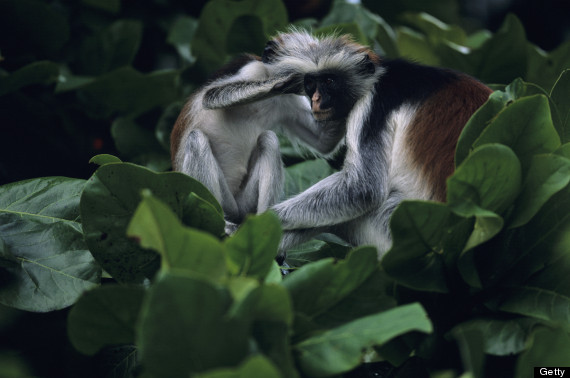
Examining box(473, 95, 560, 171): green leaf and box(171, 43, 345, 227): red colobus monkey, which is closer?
box(473, 95, 560, 171): green leaf

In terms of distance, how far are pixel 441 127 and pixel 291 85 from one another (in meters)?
1.03

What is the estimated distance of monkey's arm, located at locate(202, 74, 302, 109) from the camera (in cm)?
398

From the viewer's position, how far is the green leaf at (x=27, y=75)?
436 centimetres

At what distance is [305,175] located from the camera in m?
4.48

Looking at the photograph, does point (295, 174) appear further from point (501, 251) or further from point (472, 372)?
point (472, 372)

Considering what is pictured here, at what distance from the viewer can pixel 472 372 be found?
68.2 inches

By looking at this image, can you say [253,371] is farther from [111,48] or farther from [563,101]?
[111,48]

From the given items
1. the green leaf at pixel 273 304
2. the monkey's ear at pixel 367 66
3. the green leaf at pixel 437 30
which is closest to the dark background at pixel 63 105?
the green leaf at pixel 437 30

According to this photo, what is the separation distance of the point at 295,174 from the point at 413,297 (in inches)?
84.4

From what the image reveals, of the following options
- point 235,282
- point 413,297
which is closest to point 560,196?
point 413,297

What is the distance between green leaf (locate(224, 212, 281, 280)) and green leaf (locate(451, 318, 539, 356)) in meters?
0.79

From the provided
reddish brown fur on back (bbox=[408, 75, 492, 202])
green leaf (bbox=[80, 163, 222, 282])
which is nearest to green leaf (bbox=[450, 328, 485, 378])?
green leaf (bbox=[80, 163, 222, 282])

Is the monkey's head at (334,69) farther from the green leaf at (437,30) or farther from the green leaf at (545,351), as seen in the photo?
the green leaf at (545,351)

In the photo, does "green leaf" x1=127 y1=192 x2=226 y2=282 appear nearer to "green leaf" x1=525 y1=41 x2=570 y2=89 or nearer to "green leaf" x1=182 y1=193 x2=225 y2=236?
"green leaf" x1=182 y1=193 x2=225 y2=236
